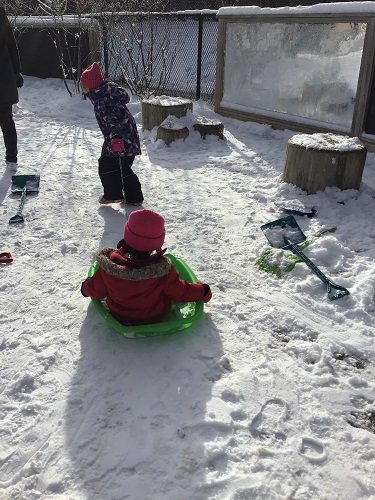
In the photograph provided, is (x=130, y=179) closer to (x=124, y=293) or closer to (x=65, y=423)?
(x=124, y=293)

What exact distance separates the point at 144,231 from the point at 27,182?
2.97 m

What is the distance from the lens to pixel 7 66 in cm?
501

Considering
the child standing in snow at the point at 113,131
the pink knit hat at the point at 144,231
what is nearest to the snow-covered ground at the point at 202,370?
the child standing in snow at the point at 113,131

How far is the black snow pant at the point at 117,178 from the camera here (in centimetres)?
439

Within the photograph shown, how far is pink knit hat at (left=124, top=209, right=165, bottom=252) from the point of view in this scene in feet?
8.11

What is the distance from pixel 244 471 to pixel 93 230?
263 cm

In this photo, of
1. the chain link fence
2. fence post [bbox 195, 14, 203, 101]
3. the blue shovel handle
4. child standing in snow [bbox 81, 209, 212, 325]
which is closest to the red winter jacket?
child standing in snow [bbox 81, 209, 212, 325]

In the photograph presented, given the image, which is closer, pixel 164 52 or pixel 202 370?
pixel 202 370

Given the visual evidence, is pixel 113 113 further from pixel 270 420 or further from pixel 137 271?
pixel 270 420

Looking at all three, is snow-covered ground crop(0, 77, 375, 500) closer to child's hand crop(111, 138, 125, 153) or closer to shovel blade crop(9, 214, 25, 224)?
A: shovel blade crop(9, 214, 25, 224)

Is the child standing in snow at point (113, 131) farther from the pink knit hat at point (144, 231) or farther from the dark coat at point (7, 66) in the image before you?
the pink knit hat at point (144, 231)

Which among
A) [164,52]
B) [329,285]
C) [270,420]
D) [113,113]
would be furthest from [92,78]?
[164,52]

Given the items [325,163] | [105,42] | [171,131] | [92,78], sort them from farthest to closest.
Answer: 1. [105,42]
2. [171,131]
3. [325,163]
4. [92,78]

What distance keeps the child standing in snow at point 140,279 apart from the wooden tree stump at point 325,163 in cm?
242
